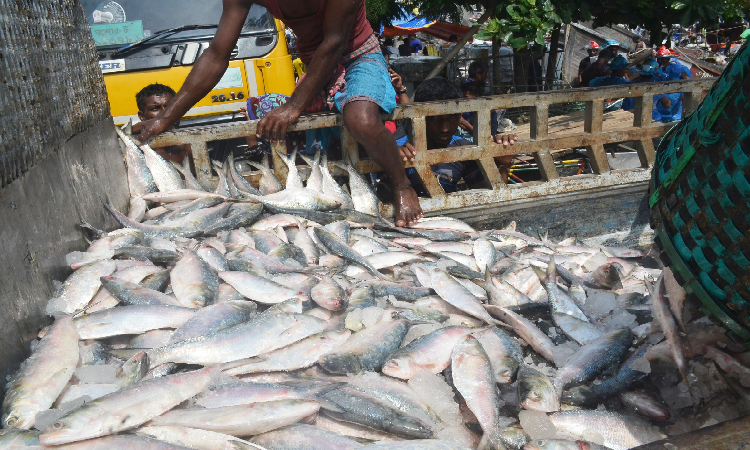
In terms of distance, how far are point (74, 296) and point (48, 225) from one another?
38cm

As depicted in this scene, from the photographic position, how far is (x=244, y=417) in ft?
5.63

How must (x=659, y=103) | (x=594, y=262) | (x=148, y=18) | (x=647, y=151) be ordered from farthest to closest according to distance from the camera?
(x=659, y=103)
(x=148, y=18)
(x=647, y=151)
(x=594, y=262)

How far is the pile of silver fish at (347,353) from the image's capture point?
1755mm

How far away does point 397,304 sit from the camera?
2707 millimetres

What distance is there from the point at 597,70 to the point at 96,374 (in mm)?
14451

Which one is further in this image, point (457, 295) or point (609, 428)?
point (457, 295)

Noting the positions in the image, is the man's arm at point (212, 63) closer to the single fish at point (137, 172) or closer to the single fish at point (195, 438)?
the single fish at point (137, 172)

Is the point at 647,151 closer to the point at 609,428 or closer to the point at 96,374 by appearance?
the point at 609,428

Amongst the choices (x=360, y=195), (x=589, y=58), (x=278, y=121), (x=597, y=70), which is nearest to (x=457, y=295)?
(x=360, y=195)

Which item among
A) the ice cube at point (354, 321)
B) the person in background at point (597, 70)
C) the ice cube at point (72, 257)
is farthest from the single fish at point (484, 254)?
the person in background at point (597, 70)

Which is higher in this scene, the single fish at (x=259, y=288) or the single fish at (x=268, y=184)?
the single fish at (x=268, y=184)

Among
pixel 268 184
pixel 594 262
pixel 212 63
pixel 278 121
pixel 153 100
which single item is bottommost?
pixel 594 262

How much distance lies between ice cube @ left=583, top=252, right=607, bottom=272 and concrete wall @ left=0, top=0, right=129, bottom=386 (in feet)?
10.8

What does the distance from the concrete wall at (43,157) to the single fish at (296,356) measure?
902mm
